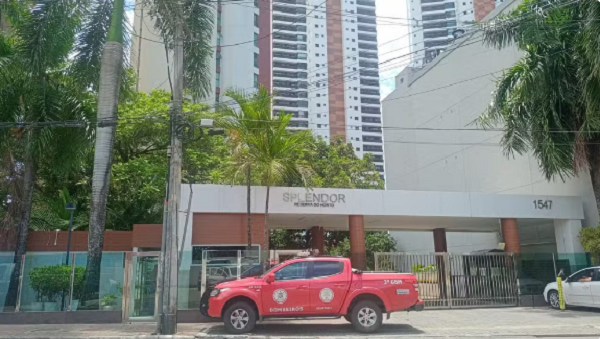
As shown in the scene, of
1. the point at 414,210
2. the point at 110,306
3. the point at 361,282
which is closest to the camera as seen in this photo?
the point at 361,282

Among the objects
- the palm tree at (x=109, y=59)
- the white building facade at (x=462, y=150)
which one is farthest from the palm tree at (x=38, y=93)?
the white building facade at (x=462, y=150)

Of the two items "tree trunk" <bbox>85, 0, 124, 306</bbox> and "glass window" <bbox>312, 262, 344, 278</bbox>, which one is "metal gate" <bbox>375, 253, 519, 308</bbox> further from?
"tree trunk" <bbox>85, 0, 124, 306</bbox>

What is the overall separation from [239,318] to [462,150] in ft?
76.0

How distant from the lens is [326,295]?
40.5 ft

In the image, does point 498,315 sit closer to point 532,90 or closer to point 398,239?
point 532,90

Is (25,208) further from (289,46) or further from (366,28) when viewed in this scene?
(366,28)

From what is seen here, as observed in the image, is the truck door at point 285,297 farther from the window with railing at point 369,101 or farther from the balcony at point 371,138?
the window with railing at point 369,101

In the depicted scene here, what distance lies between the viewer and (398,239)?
129ft

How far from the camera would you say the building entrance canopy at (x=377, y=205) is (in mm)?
17625

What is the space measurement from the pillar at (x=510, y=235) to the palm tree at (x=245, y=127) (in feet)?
35.9

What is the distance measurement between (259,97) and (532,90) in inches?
400

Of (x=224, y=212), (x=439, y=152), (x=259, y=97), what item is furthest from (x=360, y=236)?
(x=439, y=152)

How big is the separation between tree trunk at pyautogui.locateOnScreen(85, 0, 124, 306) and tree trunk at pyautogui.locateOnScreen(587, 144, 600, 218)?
→ 706 inches

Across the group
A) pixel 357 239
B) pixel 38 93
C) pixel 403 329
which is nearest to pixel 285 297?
pixel 403 329
